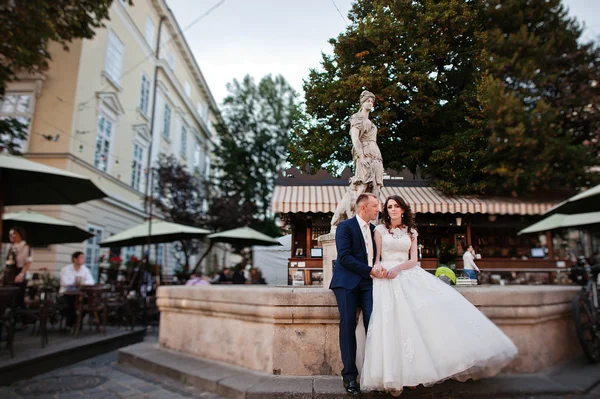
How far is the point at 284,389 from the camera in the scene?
10.8ft

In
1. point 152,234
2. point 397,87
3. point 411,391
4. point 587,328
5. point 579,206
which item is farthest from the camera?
point 152,234

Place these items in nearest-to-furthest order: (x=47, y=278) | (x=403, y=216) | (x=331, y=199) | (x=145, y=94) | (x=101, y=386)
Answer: (x=403, y=216), (x=101, y=386), (x=47, y=278), (x=331, y=199), (x=145, y=94)

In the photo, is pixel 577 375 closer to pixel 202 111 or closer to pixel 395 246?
pixel 395 246

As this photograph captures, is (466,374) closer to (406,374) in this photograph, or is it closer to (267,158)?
(406,374)

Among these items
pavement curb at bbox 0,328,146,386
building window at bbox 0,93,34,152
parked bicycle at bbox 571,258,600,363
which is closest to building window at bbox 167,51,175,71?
building window at bbox 0,93,34,152

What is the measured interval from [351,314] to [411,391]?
0.74 meters

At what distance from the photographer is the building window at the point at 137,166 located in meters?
18.5

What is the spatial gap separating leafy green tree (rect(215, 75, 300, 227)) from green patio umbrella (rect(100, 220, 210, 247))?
12713 millimetres

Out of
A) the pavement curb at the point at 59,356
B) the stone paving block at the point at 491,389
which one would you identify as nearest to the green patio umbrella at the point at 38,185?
the pavement curb at the point at 59,356

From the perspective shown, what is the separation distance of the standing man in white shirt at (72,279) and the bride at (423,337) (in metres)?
6.80

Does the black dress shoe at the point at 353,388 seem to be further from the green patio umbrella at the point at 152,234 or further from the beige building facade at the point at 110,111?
the beige building facade at the point at 110,111

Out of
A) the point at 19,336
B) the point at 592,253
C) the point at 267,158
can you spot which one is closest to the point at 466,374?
the point at 592,253

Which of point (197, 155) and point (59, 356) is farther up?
point (197, 155)

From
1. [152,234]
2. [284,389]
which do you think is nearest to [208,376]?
[284,389]
